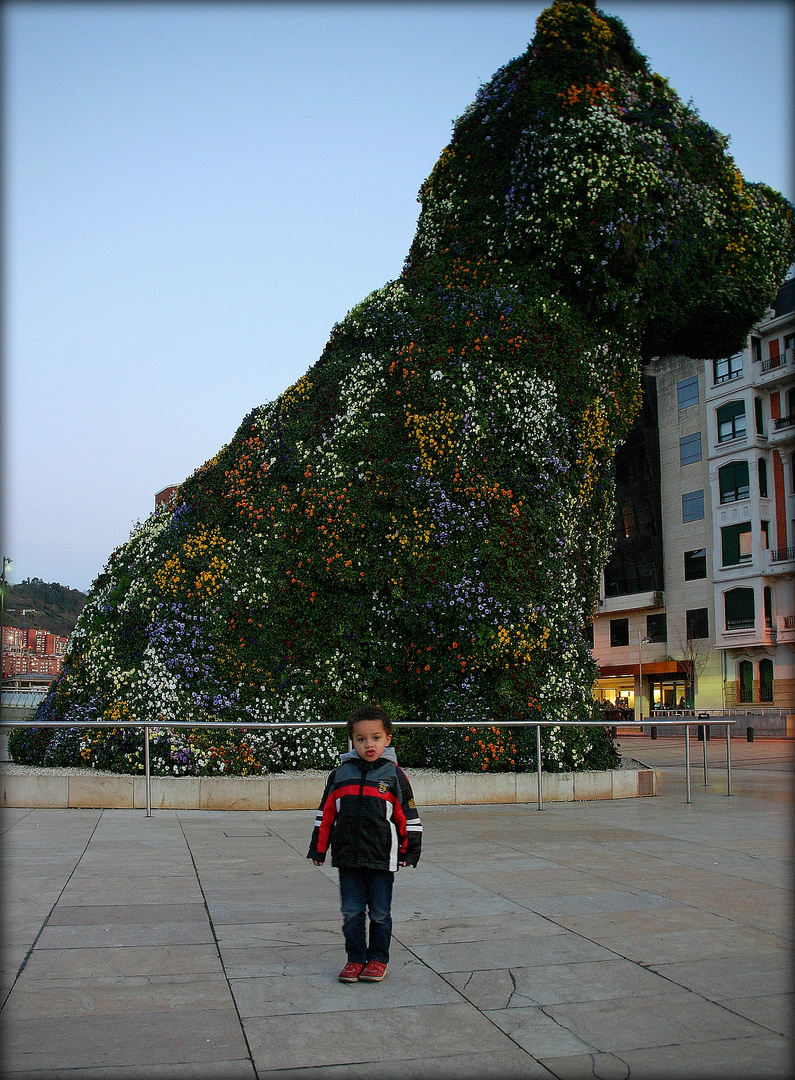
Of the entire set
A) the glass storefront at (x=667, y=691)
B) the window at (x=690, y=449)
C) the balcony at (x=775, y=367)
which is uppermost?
the balcony at (x=775, y=367)

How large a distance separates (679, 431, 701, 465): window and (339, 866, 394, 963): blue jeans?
48.3m

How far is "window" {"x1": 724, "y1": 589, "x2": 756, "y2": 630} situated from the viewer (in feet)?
148

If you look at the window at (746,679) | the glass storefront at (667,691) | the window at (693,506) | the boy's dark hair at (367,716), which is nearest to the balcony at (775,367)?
the window at (693,506)

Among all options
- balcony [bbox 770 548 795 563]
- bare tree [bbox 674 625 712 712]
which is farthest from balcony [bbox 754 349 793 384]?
bare tree [bbox 674 625 712 712]

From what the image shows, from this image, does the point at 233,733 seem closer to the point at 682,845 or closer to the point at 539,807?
the point at 539,807

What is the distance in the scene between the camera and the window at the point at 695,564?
48984mm

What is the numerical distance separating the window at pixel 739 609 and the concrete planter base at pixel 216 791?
37981mm

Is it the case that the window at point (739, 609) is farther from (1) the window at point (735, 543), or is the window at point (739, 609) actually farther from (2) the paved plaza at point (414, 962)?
(2) the paved plaza at point (414, 962)

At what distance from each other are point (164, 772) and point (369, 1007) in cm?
750

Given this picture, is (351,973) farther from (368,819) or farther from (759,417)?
(759,417)

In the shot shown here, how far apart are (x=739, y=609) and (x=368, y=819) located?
148 feet

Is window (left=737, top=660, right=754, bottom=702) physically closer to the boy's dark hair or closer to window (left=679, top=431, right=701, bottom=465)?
window (left=679, top=431, right=701, bottom=465)

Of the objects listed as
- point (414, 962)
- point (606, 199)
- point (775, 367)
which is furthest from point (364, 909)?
point (775, 367)

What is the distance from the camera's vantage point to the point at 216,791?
10.1 meters
